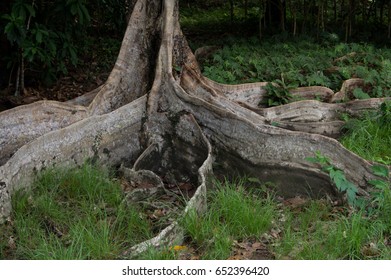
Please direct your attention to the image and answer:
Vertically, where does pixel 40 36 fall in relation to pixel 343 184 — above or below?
above

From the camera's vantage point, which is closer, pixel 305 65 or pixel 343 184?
pixel 343 184

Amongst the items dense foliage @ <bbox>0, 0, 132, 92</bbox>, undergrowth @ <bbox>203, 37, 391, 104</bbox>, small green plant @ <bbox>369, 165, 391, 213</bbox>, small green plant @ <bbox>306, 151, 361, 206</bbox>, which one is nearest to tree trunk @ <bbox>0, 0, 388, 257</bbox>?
small green plant @ <bbox>369, 165, 391, 213</bbox>

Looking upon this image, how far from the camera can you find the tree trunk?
18.7 feet

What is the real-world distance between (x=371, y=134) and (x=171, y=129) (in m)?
2.13

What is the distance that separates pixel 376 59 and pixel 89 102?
412 centimetres

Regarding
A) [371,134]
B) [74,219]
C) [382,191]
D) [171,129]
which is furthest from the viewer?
[371,134]

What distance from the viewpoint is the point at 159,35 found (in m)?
6.96

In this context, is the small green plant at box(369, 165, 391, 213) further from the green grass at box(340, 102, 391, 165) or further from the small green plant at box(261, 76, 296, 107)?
the small green plant at box(261, 76, 296, 107)

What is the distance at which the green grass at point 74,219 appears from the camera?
15.3 ft

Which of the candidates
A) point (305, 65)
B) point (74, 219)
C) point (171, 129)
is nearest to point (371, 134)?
point (305, 65)

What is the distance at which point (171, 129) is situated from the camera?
21.4ft

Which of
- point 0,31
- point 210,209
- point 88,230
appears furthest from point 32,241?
point 0,31

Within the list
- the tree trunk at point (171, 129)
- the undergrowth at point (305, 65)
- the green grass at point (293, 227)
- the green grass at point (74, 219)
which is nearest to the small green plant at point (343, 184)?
the green grass at point (293, 227)

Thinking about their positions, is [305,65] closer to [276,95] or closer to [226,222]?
[276,95]
